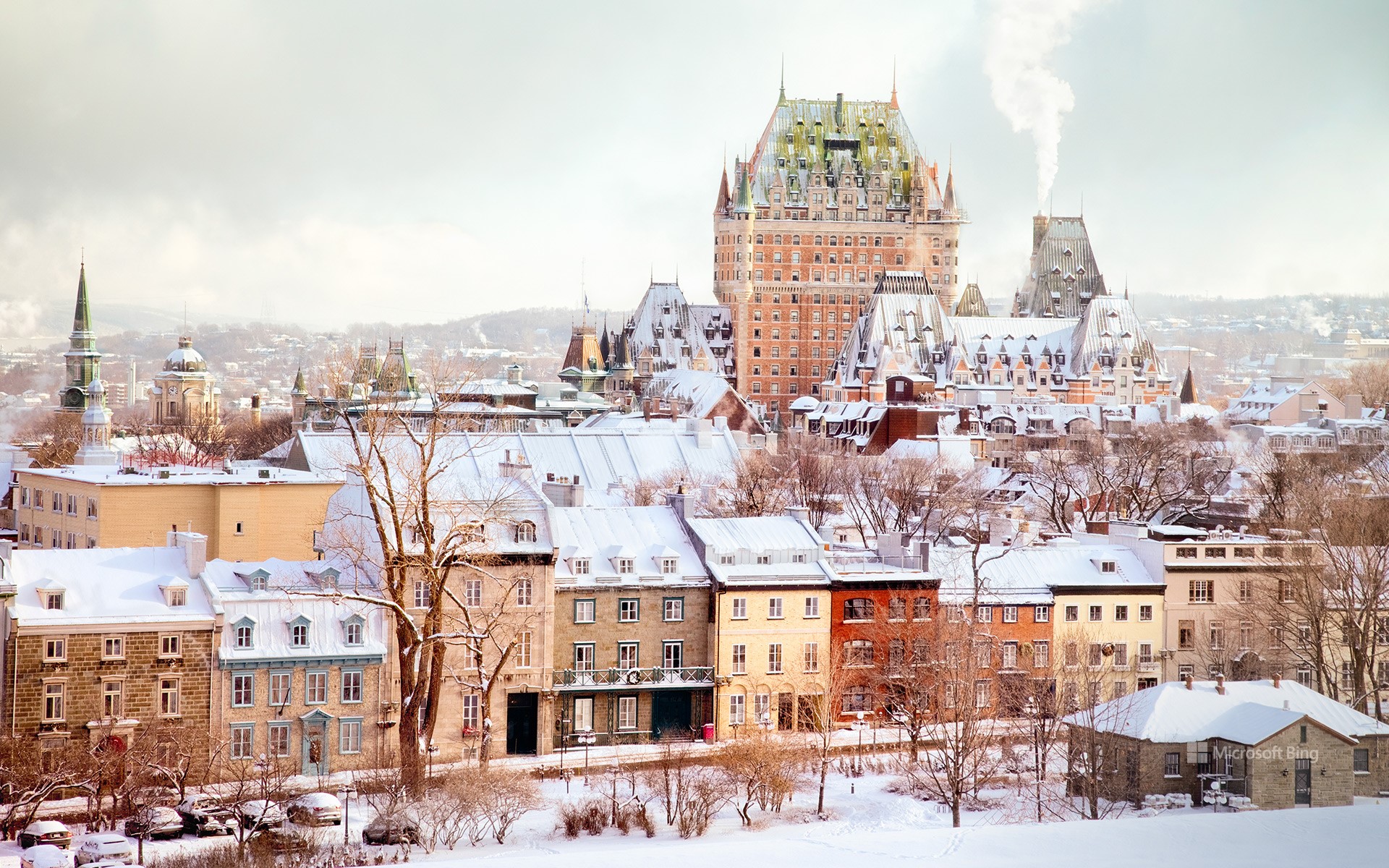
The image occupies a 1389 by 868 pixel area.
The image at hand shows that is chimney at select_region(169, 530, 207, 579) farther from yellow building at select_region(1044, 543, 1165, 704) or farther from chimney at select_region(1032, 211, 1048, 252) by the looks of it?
chimney at select_region(1032, 211, 1048, 252)

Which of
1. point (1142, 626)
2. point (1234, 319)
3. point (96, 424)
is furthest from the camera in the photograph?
point (1234, 319)

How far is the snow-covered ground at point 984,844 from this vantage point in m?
35.5

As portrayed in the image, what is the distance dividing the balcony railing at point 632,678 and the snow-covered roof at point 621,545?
7.69 ft

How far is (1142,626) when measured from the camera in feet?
186

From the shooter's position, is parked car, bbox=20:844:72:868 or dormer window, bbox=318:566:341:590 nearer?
parked car, bbox=20:844:72:868

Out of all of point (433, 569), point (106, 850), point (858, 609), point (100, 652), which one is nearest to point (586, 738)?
point (433, 569)

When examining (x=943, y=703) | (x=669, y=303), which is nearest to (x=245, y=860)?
(x=943, y=703)

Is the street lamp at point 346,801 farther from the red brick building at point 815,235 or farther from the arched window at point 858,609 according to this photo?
the red brick building at point 815,235

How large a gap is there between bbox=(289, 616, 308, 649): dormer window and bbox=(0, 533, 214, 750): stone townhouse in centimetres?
192

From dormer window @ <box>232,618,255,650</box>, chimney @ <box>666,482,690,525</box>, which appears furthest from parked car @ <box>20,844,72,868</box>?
chimney @ <box>666,482,690,525</box>

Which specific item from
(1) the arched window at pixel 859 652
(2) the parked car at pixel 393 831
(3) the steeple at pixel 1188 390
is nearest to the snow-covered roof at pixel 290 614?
(2) the parked car at pixel 393 831

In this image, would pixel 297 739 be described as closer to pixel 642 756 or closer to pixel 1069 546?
pixel 642 756

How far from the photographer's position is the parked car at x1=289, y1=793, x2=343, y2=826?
41094mm

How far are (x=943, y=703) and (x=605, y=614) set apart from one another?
9339 mm
